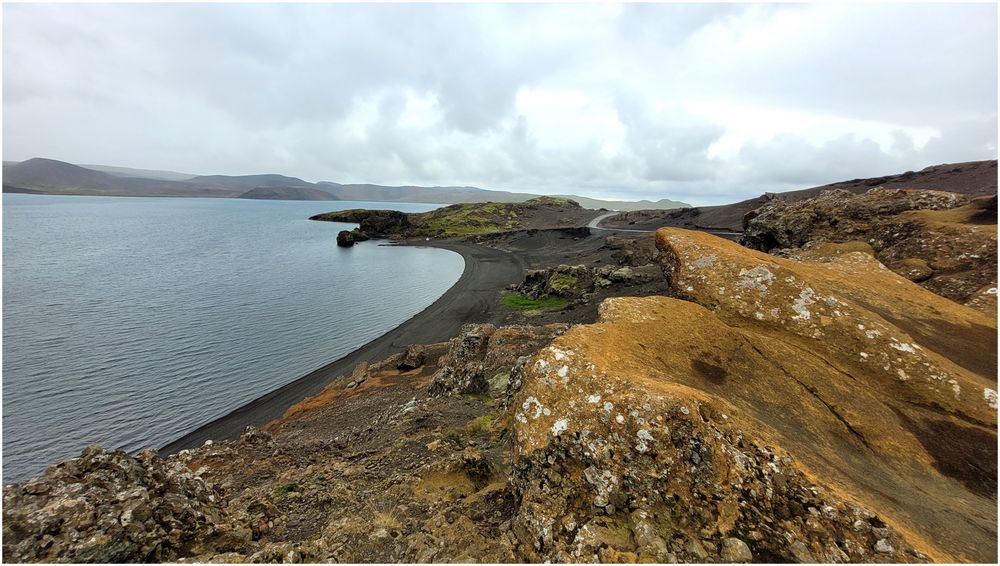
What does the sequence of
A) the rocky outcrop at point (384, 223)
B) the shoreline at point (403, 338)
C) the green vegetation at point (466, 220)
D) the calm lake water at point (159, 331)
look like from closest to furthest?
the calm lake water at point (159, 331) < the shoreline at point (403, 338) < the green vegetation at point (466, 220) < the rocky outcrop at point (384, 223)

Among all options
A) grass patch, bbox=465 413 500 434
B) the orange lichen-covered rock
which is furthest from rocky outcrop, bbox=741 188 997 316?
grass patch, bbox=465 413 500 434

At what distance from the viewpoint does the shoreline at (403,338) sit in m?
24.8

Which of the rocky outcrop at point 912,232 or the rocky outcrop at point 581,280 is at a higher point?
the rocky outcrop at point 912,232

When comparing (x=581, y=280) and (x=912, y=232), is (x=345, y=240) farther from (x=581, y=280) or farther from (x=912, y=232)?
(x=912, y=232)

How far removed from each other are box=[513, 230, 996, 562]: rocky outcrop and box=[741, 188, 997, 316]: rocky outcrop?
16.1 feet

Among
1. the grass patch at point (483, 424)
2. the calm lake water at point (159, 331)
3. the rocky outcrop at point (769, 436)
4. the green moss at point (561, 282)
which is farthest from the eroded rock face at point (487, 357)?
the green moss at point (561, 282)

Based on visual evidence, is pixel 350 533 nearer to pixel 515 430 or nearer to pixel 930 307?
pixel 515 430

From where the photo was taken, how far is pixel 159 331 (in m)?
37.7

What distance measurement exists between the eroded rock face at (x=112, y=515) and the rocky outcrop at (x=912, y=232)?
26.4 meters

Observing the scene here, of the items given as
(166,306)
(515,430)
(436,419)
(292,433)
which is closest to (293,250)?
(166,306)

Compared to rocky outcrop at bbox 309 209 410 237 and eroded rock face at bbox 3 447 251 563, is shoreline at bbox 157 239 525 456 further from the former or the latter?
rocky outcrop at bbox 309 209 410 237

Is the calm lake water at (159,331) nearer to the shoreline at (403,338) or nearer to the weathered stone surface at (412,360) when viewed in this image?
the shoreline at (403,338)

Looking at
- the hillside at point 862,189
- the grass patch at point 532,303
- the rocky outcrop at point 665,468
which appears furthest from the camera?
the hillside at point 862,189

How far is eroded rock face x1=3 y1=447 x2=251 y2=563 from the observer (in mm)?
7379
